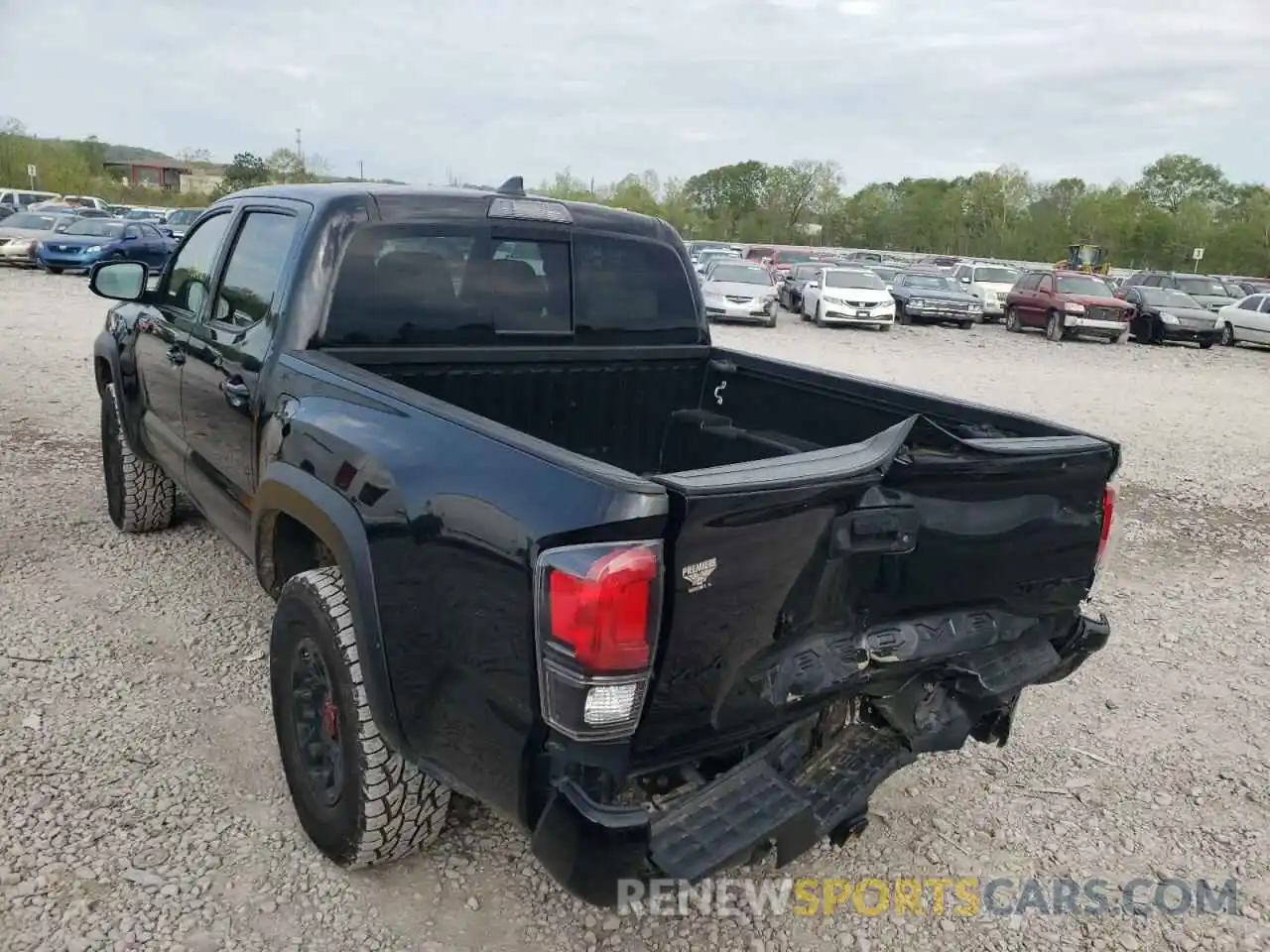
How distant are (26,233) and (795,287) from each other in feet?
62.2

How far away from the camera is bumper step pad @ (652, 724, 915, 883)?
2154 mm

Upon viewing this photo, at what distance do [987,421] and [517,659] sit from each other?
2.01m

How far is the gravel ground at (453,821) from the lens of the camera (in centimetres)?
265

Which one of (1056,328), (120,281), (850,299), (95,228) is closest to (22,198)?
(95,228)

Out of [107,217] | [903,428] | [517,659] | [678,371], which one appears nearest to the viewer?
[517,659]

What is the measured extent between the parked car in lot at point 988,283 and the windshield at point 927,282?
55 cm

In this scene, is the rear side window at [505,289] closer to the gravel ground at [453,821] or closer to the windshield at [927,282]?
the gravel ground at [453,821]

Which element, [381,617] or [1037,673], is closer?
[381,617]

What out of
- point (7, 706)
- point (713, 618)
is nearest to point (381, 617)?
point (713, 618)

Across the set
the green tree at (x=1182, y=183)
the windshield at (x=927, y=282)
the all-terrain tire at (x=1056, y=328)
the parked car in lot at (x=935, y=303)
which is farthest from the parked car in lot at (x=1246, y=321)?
the green tree at (x=1182, y=183)

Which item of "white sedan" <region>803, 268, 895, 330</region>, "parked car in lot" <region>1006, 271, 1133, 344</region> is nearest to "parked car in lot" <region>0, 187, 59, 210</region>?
"white sedan" <region>803, 268, 895, 330</region>

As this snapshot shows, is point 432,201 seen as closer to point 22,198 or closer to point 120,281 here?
point 120,281

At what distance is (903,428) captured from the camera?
7.87 ft

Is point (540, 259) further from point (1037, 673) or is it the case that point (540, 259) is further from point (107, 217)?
point (107, 217)
